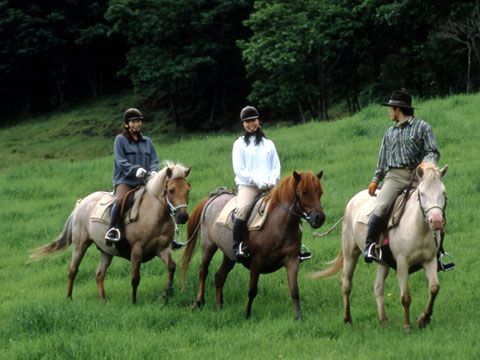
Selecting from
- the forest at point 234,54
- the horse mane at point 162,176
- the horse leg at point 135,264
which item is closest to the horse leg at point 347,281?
the horse mane at point 162,176

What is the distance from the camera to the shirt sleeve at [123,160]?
12891 millimetres

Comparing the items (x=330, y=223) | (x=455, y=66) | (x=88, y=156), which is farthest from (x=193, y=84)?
(x=330, y=223)

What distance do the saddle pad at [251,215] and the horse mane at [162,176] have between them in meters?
0.92

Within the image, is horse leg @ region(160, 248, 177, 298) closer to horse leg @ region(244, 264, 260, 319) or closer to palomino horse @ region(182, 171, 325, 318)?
palomino horse @ region(182, 171, 325, 318)

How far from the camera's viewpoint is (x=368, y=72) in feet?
A: 147

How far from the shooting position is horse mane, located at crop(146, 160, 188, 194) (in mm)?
12062

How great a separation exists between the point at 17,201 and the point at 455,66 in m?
26.4

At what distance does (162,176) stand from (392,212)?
4051 mm

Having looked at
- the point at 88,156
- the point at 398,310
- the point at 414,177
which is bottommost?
the point at 88,156

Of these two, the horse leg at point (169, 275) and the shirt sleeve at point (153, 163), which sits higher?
the shirt sleeve at point (153, 163)

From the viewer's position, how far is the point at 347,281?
1101 centimetres

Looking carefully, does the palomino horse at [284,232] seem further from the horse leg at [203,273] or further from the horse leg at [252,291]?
the horse leg at [203,273]

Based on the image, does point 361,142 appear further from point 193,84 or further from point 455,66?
point 193,84

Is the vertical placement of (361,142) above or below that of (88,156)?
above
